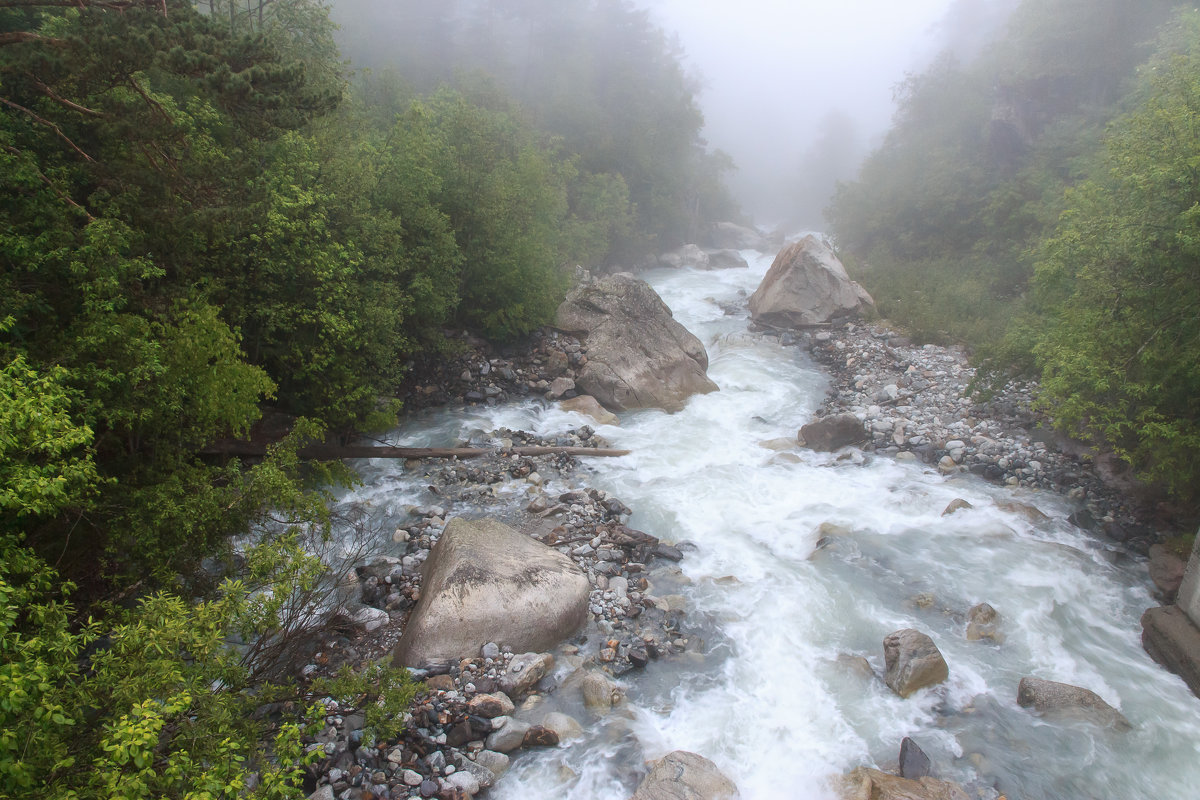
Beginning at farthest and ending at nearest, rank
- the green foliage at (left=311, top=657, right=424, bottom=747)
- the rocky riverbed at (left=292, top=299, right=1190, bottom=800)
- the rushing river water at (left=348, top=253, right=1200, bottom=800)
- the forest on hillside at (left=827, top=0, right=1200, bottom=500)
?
the forest on hillside at (left=827, top=0, right=1200, bottom=500) < the rushing river water at (left=348, top=253, right=1200, bottom=800) < the rocky riverbed at (left=292, top=299, right=1190, bottom=800) < the green foliage at (left=311, top=657, right=424, bottom=747)

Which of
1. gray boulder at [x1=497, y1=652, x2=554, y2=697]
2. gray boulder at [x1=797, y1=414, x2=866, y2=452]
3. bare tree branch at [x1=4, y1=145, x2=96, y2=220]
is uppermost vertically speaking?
bare tree branch at [x1=4, y1=145, x2=96, y2=220]

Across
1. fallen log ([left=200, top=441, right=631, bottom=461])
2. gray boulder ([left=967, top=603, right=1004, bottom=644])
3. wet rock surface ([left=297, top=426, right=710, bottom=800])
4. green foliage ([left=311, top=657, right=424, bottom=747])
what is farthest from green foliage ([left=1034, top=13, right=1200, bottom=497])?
green foliage ([left=311, top=657, right=424, bottom=747])

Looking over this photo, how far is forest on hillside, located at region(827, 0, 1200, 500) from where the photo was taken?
11.5 m

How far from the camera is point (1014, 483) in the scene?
14180 mm

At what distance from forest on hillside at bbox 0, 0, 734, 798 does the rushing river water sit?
130 inches

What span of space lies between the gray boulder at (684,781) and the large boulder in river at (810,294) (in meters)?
21.7

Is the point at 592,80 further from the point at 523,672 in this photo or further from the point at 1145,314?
the point at 523,672

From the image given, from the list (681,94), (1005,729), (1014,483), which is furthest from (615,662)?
(681,94)

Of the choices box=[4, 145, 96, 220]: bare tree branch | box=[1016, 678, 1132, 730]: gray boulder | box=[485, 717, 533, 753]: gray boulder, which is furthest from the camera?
box=[4, 145, 96, 220]: bare tree branch

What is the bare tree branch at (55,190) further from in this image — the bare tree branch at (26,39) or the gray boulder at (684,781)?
the gray boulder at (684,781)

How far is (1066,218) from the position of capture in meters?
15.2

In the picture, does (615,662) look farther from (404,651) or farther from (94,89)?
(94,89)

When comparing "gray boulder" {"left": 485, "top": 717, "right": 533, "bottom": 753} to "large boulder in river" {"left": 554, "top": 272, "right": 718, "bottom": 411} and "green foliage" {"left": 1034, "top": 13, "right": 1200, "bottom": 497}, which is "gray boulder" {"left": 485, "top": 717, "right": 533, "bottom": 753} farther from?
"large boulder in river" {"left": 554, "top": 272, "right": 718, "bottom": 411}

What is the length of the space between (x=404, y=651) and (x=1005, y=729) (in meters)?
8.13
